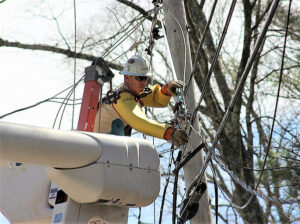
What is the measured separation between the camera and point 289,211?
8.40 meters

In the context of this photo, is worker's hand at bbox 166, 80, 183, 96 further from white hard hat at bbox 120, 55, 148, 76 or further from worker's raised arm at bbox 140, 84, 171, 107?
white hard hat at bbox 120, 55, 148, 76

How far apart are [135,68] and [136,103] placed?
420 millimetres

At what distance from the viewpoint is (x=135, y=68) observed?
6418 mm

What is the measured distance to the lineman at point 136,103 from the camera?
5895 millimetres

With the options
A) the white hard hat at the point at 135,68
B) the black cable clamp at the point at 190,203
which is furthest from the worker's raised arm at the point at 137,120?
the black cable clamp at the point at 190,203

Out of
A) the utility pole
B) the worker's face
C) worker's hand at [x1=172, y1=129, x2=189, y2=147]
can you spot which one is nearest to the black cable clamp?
worker's hand at [x1=172, y1=129, x2=189, y2=147]

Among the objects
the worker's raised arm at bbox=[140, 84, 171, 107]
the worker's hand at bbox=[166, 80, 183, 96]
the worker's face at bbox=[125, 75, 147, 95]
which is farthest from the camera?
the worker's raised arm at bbox=[140, 84, 171, 107]

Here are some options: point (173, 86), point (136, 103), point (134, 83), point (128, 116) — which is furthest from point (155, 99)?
point (128, 116)

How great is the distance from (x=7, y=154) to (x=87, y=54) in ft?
29.7

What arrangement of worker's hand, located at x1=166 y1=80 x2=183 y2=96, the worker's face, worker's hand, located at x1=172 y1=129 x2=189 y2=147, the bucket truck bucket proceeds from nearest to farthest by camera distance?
the bucket truck bucket
worker's hand, located at x1=172 y1=129 x2=189 y2=147
the worker's face
worker's hand, located at x1=166 y1=80 x2=183 y2=96

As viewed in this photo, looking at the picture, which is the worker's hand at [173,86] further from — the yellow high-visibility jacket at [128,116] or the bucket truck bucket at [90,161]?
the bucket truck bucket at [90,161]

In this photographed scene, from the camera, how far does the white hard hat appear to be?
6375 mm

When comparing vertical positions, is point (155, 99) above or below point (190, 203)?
above

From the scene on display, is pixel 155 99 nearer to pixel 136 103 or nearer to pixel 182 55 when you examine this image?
pixel 136 103
